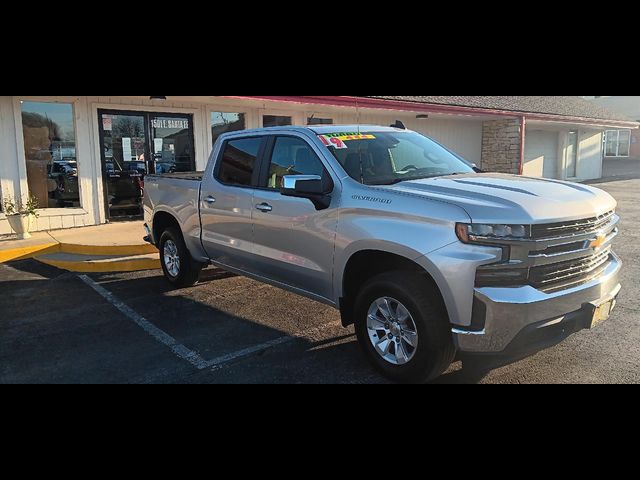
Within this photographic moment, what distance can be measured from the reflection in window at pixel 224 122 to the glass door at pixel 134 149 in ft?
2.13

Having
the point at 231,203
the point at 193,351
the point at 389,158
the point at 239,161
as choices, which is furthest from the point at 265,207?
the point at 193,351

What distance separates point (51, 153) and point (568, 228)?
32.8 feet

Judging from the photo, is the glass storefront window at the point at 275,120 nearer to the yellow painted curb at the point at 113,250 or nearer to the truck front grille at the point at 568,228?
the yellow painted curb at the point at 113,250

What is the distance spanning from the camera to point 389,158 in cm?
458

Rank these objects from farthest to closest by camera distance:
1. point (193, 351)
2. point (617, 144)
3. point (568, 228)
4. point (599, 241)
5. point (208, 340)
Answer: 1. point (617, 144)
2. point (208, 340)
3. point (193, 351)
4. point (599, 241)
5. point (568, 228)

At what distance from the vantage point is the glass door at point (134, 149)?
432 inches

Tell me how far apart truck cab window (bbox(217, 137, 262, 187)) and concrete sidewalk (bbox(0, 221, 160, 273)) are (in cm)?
285

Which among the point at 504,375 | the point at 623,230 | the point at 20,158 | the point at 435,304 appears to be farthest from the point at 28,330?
the point at 623,230

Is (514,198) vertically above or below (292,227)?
above

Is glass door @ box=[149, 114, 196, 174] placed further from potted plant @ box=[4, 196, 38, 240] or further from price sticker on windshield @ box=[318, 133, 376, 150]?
price sticker on windshield @ box=[318, 133, 376, 150]

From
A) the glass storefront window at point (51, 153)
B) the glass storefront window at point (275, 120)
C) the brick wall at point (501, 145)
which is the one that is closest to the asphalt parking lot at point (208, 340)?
the glass storefront window at point (51, 153)

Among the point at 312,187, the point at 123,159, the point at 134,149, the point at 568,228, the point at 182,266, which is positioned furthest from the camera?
the point at 134,149

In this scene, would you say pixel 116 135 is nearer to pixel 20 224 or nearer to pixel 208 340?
pixel 20 224

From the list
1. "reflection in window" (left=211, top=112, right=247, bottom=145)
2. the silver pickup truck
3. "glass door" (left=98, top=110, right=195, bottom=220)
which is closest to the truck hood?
the silver pickup truck
